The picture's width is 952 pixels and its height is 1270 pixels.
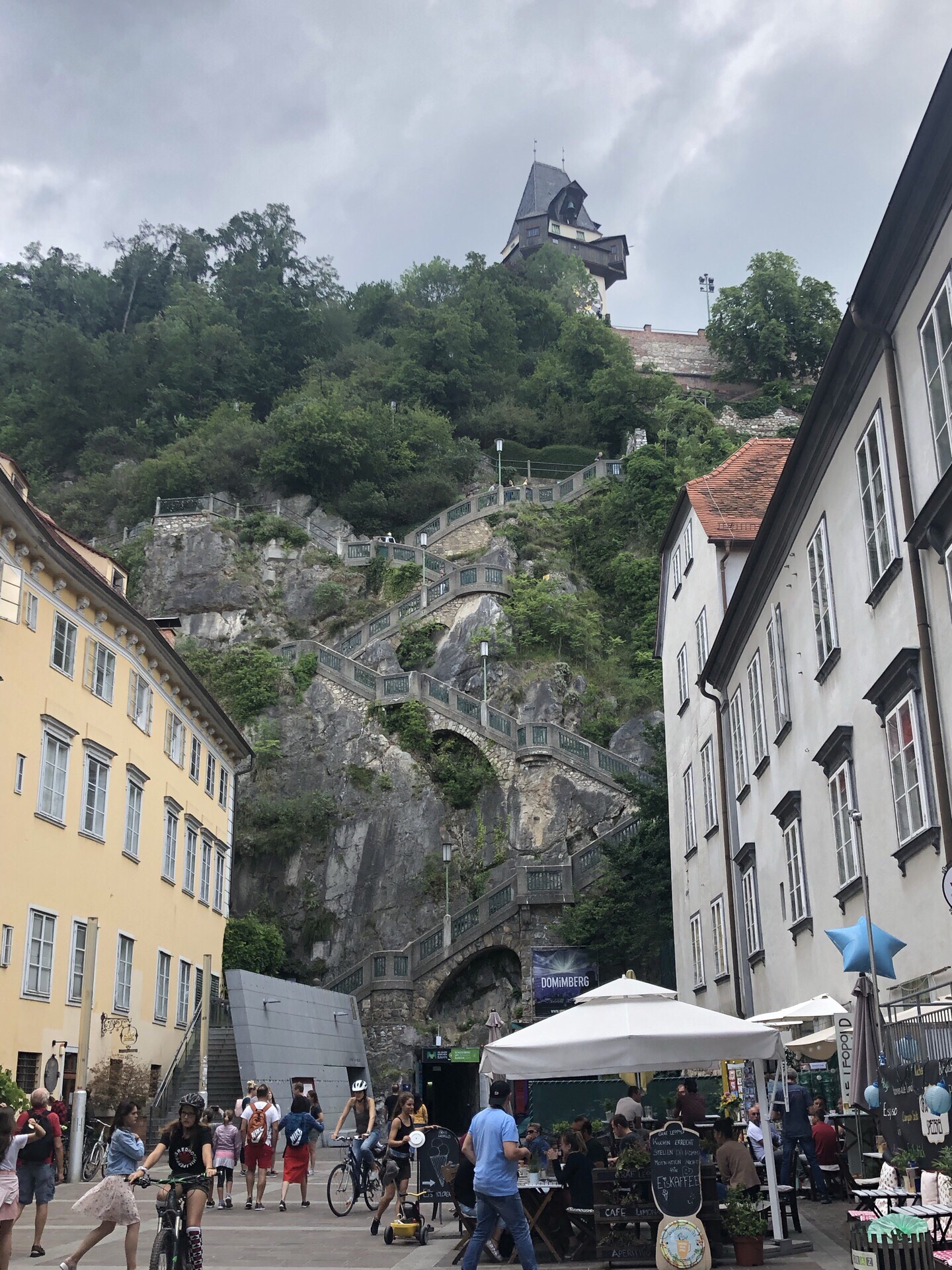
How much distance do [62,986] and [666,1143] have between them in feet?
48.6

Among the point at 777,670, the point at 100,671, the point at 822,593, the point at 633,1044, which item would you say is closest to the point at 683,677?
the point at 777,670

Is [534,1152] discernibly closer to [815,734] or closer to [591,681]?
[815,734]

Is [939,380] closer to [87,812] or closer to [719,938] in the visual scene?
[719,938]

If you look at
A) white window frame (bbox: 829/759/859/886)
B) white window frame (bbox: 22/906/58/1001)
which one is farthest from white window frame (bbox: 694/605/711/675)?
white window frame (bbox: 22/906/58/1001)

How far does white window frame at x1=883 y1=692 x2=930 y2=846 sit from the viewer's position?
12.2 m

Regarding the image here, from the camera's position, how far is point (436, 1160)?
49.7 ft

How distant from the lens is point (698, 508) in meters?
26.0

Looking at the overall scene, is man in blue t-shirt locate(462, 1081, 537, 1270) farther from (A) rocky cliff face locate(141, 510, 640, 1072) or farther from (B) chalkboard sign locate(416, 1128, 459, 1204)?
(A) rocky cliff face locate(141, 510, 640, 1072)

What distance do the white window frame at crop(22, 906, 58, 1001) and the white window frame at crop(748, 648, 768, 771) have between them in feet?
40.8

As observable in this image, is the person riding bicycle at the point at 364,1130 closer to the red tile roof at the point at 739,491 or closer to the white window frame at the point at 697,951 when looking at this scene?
the white window frame at the point at 697,951

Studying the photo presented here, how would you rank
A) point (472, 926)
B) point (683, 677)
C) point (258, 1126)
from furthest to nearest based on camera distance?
point (472, 926) → point (683, 677) → point (258, 1126)

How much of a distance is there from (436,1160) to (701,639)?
1400 cm

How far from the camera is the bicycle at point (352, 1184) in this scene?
16234mm

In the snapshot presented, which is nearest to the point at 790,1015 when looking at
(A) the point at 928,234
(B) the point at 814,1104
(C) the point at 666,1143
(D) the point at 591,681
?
(B) the point at 814,1104
